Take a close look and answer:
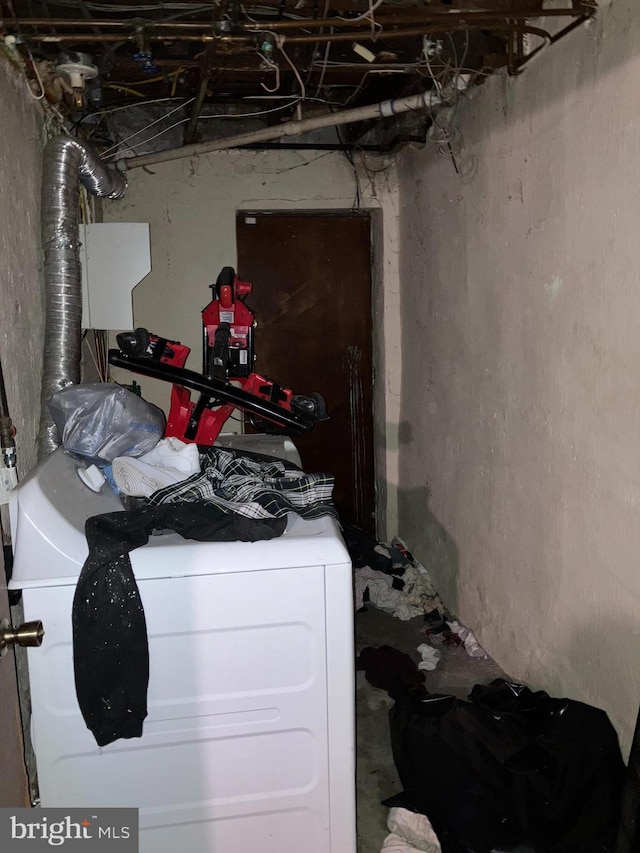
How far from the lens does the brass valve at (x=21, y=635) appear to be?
43.9 inches

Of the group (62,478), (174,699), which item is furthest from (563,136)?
(174,699)

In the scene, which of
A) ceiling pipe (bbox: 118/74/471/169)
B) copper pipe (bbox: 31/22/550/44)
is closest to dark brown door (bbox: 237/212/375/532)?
ceiling pipe (bbox: 118/74/471/169)

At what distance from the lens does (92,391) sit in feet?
5.92

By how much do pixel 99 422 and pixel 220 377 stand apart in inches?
17.2

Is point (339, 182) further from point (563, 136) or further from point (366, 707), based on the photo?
point (366, 707)

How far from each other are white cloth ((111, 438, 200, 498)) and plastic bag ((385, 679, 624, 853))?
1.06 m

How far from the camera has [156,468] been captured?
1.75 metres

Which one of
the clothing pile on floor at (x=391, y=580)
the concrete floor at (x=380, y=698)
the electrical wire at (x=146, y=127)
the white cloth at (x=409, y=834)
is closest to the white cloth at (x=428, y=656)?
the concrete floor at (x=380, y=698)

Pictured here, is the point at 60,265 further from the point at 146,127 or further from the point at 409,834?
the point at 409,834

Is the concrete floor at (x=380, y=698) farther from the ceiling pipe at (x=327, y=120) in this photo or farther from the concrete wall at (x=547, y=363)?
the ceiling pipe at (x=327, y=120)

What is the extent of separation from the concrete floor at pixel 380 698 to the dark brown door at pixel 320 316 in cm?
114

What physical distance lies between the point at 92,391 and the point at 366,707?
1624mm

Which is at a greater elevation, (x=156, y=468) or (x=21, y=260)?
(x=21, y=260)

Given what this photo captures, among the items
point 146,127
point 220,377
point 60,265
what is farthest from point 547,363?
point 146,127
